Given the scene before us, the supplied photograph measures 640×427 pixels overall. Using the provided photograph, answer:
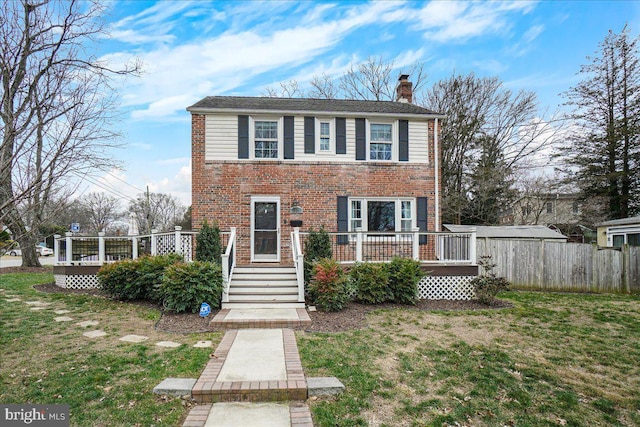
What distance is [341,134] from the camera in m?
11.6

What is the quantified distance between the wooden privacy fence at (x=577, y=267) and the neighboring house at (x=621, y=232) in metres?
Result: 2.29

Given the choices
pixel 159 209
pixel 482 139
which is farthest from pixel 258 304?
pixel 159 209

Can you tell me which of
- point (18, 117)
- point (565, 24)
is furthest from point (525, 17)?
point (18, 117)

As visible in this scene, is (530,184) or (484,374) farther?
(530,184)

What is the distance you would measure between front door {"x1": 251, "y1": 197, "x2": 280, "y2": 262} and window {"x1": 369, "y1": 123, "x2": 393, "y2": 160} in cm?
372

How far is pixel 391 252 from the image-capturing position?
1111cm

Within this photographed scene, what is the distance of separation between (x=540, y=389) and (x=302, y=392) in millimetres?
2943

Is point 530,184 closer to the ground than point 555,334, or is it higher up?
higher up

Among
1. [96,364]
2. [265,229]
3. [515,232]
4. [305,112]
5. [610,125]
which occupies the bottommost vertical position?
[96,364]

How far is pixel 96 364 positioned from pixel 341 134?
9.27 m

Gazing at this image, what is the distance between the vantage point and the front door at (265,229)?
11125mm

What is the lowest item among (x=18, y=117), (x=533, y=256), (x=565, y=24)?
(x=533, y=256)

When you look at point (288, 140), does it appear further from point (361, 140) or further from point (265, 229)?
point (265, 229)

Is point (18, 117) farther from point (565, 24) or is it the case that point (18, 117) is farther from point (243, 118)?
point (565, 24)
